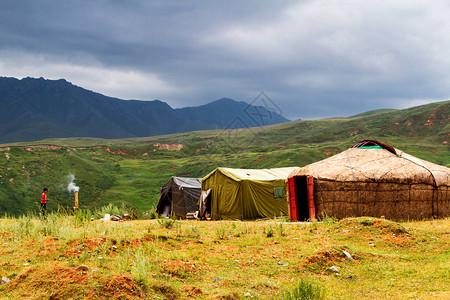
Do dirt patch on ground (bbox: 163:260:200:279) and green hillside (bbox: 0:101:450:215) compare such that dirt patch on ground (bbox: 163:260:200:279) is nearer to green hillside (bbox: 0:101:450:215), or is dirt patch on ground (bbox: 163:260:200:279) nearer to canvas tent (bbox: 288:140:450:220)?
canvas tent (bbox: 288:140:450:220)

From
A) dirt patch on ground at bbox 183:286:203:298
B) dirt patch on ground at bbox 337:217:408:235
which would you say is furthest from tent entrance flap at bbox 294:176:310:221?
dirt patch on ground at bbox 183:286:203:298

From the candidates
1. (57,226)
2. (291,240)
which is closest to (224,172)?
(291,240)

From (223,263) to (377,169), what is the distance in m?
8.83

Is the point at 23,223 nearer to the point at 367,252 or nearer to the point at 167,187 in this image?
the point at 367,252

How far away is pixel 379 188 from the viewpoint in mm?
13062

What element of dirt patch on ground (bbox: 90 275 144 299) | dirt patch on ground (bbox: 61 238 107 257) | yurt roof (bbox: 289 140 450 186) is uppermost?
yurt roof (bbox: 289 140 450 186)

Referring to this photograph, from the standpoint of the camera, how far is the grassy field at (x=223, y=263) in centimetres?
512

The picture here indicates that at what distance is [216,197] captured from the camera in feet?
63.8

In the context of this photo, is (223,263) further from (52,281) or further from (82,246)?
(52,281)

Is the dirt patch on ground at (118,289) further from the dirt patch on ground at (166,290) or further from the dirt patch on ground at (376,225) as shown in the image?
the dirt patch on ground at (376,225)

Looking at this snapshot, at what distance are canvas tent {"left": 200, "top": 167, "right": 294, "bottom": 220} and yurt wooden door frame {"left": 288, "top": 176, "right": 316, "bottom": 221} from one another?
117 inches

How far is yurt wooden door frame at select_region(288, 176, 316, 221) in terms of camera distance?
1444cm

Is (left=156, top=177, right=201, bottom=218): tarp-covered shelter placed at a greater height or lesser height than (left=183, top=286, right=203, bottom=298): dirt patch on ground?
lesser

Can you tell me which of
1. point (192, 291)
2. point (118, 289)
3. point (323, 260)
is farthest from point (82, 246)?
point (323, 260)
